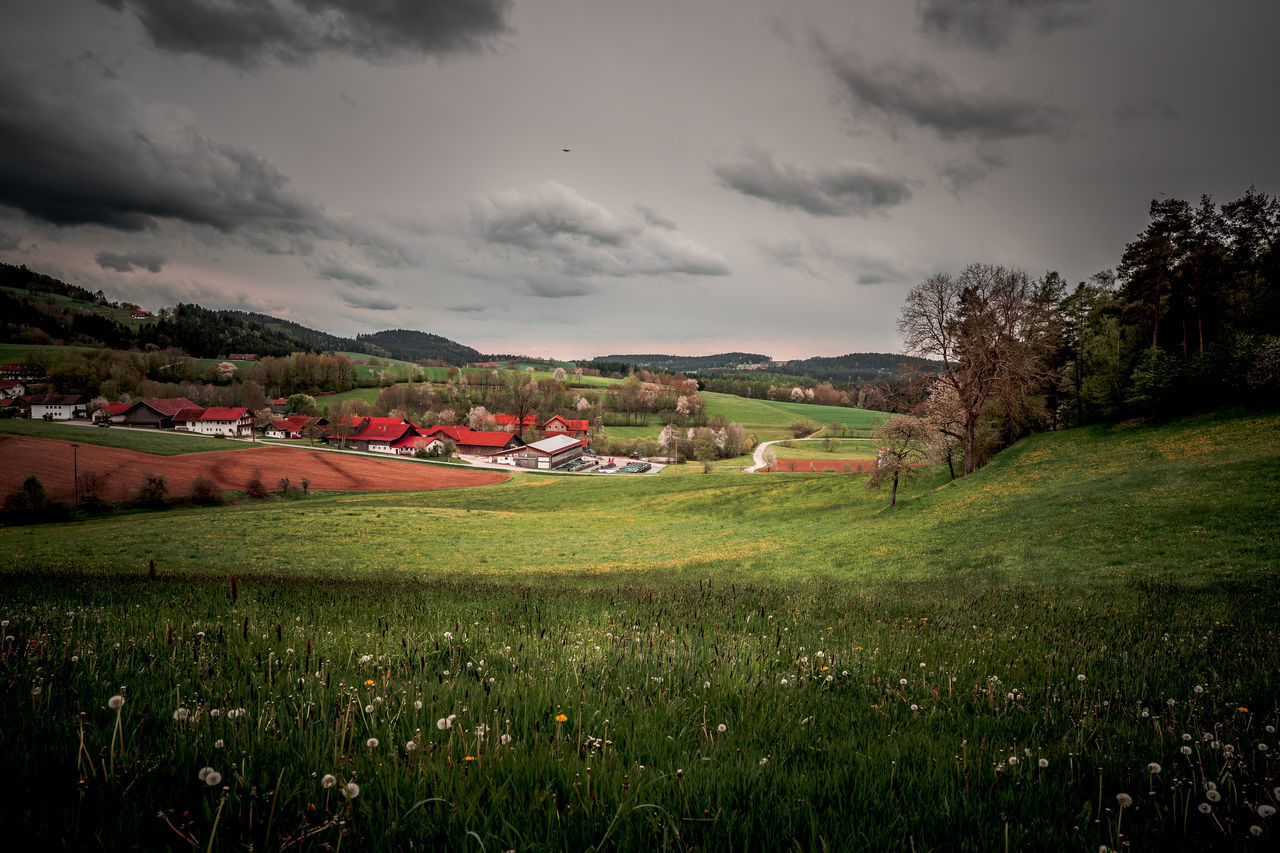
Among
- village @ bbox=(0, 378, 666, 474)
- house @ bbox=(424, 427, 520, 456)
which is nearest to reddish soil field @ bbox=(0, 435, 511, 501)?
village @ bbox=(0, 378, 666, 474)

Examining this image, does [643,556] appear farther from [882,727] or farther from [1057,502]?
[882,727]

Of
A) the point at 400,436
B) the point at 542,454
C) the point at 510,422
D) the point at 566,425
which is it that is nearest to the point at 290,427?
the point at 400,436

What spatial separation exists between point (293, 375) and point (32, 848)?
6534 inches

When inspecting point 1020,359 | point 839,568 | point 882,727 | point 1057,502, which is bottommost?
point 839,568

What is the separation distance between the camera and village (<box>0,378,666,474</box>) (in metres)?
87.9

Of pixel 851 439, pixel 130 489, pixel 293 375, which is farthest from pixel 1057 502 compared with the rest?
pixel 293 375

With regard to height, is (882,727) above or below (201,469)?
above

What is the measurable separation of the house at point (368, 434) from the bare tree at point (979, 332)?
110 metres

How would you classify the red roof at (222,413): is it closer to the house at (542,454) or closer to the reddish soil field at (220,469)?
the reddish soil field at (220,469)

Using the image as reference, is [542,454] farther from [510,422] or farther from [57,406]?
[57,406]

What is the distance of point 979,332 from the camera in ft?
117

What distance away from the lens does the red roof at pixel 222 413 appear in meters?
93.5

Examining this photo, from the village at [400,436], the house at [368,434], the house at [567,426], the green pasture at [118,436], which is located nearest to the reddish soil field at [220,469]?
the green pasture at [118,436]

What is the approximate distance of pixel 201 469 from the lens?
193ft
